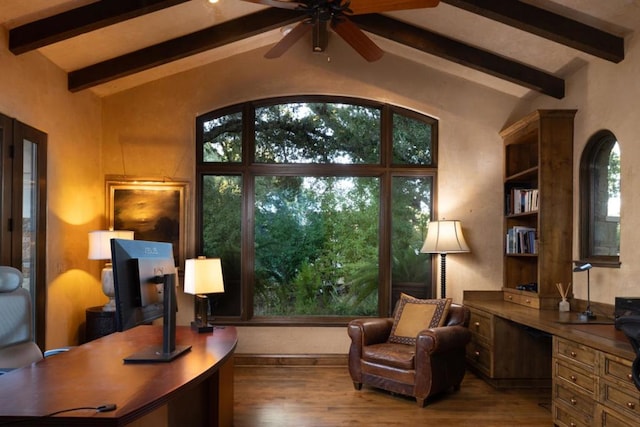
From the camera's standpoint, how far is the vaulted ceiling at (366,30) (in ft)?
13.1

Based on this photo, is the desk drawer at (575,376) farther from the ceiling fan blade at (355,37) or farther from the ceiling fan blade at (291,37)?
the ceiling fan blade at (291,37)

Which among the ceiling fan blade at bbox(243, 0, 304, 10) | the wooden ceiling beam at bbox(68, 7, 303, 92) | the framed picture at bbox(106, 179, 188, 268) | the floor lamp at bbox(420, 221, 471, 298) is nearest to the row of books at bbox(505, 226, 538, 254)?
the floor lamp at bbox(420, 221, 471, 298)

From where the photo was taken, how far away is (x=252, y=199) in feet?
19.3

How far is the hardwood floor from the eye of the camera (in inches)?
156

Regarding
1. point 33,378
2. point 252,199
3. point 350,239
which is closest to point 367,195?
point 350,239

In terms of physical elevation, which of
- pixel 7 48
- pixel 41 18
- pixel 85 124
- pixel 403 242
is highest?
pixel 41 18

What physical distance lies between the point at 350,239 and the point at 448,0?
2784mm

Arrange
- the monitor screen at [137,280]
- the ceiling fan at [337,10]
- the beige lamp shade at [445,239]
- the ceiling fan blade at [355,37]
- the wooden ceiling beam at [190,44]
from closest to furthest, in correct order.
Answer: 1. the monitor screen at [137,280]
2. the ceiling fan at [337,10]
3. the ceiling fan blade at [355,37]
4. the wooden ceiling beam at [190,44]
5. the beige lamp shade at [445,239]

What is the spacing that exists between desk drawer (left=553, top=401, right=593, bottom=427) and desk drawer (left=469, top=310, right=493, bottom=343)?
120 cm

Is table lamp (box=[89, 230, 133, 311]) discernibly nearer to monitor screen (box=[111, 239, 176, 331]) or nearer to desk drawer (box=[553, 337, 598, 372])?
monitor screen (box=[111, 239, 176, 331])

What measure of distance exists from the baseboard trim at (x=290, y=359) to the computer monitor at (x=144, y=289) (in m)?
3.04

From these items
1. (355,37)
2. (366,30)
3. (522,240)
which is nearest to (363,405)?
(522,240)

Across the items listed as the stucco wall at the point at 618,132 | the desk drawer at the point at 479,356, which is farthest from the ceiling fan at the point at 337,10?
the desk drawer at the point at 479,356

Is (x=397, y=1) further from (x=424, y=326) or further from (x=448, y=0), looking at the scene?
Result: (x=424, y=326)
